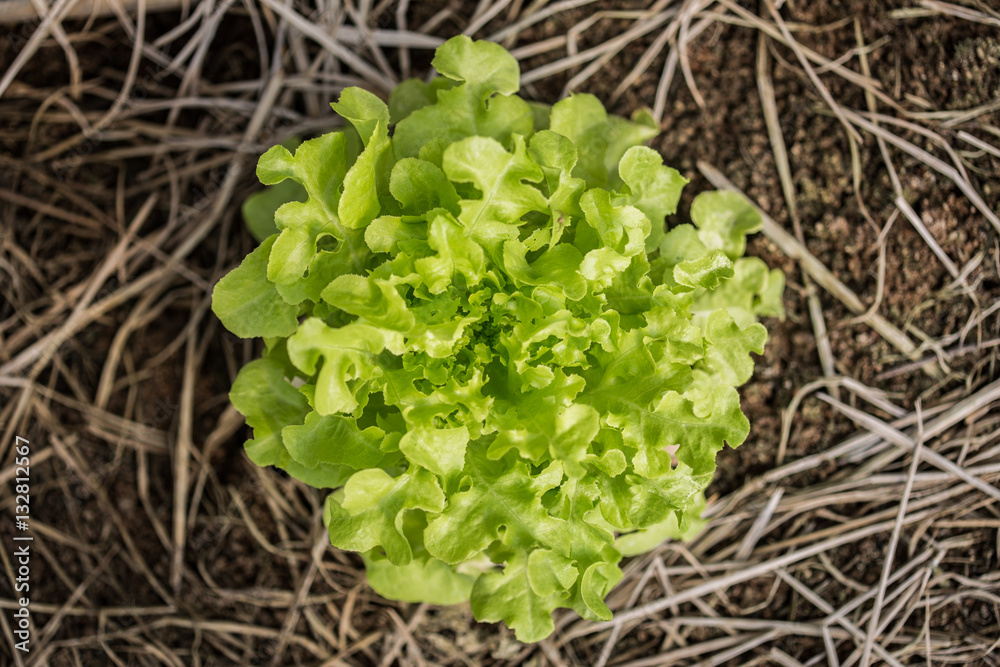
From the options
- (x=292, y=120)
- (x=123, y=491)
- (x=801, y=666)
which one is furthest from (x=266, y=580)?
(x=801, y=666)

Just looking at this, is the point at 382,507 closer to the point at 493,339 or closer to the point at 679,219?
the point at 493,339

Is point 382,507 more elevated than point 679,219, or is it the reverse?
point 679,219

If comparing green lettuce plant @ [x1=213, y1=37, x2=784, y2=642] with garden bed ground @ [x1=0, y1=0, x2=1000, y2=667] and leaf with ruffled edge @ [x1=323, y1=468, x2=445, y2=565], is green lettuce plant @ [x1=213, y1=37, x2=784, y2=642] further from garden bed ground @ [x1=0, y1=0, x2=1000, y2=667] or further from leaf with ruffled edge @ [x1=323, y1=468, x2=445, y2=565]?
garden bed ground @ [x1=0, y1=0, x2=1000, y2=667]

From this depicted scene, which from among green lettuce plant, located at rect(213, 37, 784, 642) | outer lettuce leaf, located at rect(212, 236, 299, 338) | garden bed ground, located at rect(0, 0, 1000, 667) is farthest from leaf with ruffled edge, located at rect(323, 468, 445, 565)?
garden bed ground, located at rect(0, 0, 1000, 667)

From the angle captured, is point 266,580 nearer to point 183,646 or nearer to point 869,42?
point 183,646

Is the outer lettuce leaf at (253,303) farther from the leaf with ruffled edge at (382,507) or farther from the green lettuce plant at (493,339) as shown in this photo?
the leaf with ruffled edge at (382,507)

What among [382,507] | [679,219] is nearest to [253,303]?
[382,507]
